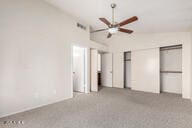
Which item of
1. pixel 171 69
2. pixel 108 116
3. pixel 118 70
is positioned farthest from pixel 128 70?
pixel 108 116

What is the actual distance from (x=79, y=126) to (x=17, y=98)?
1902 mm

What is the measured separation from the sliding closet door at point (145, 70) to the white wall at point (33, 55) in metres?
3.39

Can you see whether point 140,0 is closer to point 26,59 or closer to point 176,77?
point 26,59

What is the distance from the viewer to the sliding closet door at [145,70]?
→ 5934 millimetres

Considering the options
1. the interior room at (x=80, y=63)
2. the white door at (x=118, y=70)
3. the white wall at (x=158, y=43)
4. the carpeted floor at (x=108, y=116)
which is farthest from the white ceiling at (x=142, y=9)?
the white door at (x=118, y=70)

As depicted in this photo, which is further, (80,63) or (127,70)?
(127,70)

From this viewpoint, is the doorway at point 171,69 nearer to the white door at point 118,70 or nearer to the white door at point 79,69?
the white door at point 118,70

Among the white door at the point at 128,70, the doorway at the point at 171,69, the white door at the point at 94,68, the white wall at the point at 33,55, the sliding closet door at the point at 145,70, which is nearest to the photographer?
the white wall at the point at 33,55

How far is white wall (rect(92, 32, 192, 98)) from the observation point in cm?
500

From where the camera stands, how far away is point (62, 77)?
4.77 meters

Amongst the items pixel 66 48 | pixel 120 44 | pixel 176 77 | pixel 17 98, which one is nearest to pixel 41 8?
pixel 66 48

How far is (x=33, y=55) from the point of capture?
3791 millimetres

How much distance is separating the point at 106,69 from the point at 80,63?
2.26 metres

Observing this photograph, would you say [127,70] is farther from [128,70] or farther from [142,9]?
[142,9]
